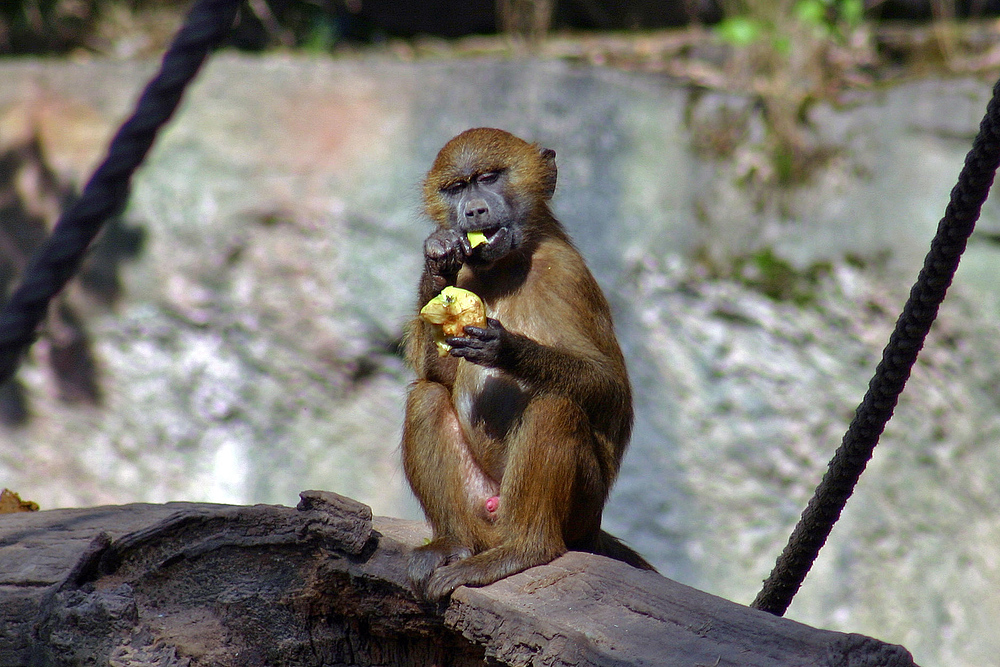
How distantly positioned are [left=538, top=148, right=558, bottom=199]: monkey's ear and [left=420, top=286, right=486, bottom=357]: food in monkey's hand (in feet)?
3.55

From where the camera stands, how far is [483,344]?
3.93m

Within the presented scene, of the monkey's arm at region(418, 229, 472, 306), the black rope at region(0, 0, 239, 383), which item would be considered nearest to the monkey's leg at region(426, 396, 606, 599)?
the monkey's arm at region(418, 229, 472, 306)

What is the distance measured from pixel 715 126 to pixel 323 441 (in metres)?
4.14

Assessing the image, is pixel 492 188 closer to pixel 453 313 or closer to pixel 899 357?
pixel 453 313

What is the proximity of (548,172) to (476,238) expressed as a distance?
742 mm

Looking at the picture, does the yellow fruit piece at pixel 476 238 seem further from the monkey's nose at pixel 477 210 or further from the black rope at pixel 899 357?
the black rope at pixel 899 357

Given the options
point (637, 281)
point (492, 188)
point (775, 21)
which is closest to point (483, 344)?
point (492, 188)

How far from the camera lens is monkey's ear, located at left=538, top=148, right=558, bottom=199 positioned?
4961 millimetres

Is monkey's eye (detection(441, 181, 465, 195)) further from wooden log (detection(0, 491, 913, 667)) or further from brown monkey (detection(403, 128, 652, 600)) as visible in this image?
wooden log (detection(0, 491, 913, 667))

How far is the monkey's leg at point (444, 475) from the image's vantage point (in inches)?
160

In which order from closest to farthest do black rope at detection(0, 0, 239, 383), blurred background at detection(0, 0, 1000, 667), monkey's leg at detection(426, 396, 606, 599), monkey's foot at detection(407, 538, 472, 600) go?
black rope at detection(0, 0, 239, 383) → monkey's foot at detection(407, 538, 472, 600) → monkey's leg at detection(426, 396, 606, 599) → blurred background at detection(0, 0, 1000, 667)

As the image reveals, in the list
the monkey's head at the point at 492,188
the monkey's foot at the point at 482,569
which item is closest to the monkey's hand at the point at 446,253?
the monkey's head at the point at 492,188

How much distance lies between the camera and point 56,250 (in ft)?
5.50

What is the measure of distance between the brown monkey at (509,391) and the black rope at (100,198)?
220 centimetres
